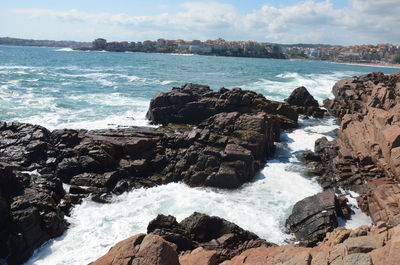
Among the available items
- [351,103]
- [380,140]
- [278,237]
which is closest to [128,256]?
[278,237]

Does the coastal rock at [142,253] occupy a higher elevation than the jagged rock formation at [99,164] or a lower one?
higher

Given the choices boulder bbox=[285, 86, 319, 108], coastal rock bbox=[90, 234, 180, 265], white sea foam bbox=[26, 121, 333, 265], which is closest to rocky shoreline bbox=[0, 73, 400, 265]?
coastal rock bbox=[90, 234, 180, 265]

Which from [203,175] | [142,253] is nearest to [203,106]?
[203,175]

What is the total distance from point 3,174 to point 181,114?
54.4ft

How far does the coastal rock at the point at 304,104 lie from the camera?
3659 centimetres

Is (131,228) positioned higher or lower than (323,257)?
lower

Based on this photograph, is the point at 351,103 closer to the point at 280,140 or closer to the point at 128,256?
the point at 280,140

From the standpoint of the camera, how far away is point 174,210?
53.7 ft

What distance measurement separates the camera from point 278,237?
→ 560 inches

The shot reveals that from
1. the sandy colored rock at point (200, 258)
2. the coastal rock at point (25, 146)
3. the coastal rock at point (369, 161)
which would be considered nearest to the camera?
the sandy colored rock at point (200, 258)

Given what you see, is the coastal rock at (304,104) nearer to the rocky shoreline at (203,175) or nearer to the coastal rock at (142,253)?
the rocky shoreline at (203,175)

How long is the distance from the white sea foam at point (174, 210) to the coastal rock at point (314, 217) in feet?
2.05

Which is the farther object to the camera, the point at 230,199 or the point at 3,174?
the point at 230,199

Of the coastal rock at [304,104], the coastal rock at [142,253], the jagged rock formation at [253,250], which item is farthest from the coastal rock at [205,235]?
the coastal rock at [304,104]
